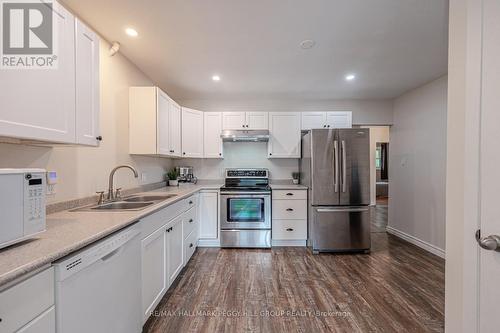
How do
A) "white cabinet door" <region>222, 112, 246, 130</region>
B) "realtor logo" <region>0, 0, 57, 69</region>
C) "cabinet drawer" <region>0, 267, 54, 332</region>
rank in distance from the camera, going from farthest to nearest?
"white cabinet door" <region>222, 112, 246, 130</region> < "realtor logo" <region>0, 0, 57, 69</region> < "cabinet drawer" <region>0, 267, 54, 332</region>

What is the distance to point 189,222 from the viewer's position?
2.79 meters

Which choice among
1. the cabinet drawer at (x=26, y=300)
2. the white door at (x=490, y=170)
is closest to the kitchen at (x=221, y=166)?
the cabinet drawer at (x=26, y=300)

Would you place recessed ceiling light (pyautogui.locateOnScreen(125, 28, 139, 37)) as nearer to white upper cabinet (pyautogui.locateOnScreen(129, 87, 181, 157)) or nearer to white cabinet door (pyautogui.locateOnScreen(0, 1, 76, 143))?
white upper cabinet (pyautogui.locateOnScreen(129, 87, 181, 157))

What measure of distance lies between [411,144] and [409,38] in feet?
6.82

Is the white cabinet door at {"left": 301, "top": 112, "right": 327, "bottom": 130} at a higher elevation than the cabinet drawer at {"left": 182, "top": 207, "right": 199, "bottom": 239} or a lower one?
higher

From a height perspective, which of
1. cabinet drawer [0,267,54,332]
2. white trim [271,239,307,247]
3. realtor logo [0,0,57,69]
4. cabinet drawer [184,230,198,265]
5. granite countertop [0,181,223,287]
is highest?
realtor logo [0,0,57,69]

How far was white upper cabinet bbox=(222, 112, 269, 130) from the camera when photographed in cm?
371

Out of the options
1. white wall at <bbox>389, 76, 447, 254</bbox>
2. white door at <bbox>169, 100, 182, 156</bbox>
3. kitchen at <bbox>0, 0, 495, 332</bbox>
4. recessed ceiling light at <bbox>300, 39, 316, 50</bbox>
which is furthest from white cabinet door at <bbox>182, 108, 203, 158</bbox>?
white wall at <bbox>389, 76, 447, 254</bbox>

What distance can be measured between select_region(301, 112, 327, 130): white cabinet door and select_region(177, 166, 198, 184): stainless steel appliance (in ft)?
7.32

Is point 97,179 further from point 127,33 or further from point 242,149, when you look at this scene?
point 242,149

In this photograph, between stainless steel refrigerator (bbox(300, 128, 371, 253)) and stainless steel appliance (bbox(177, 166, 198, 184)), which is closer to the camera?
stainless steel refrigerator (bbox(300, 128, 371, 253))

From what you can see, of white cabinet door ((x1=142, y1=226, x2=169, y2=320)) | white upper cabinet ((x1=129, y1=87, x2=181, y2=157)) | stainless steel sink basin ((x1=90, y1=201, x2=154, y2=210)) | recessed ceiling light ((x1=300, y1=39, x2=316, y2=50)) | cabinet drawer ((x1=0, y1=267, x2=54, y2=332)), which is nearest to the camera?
cabinet drawer ((x1=0, y1=267, x2=54, y2=332))

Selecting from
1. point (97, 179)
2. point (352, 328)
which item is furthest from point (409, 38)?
point (97, 179)

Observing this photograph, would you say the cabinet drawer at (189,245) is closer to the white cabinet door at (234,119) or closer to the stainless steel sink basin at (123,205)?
the stainless steel sink basin at (123,205)
